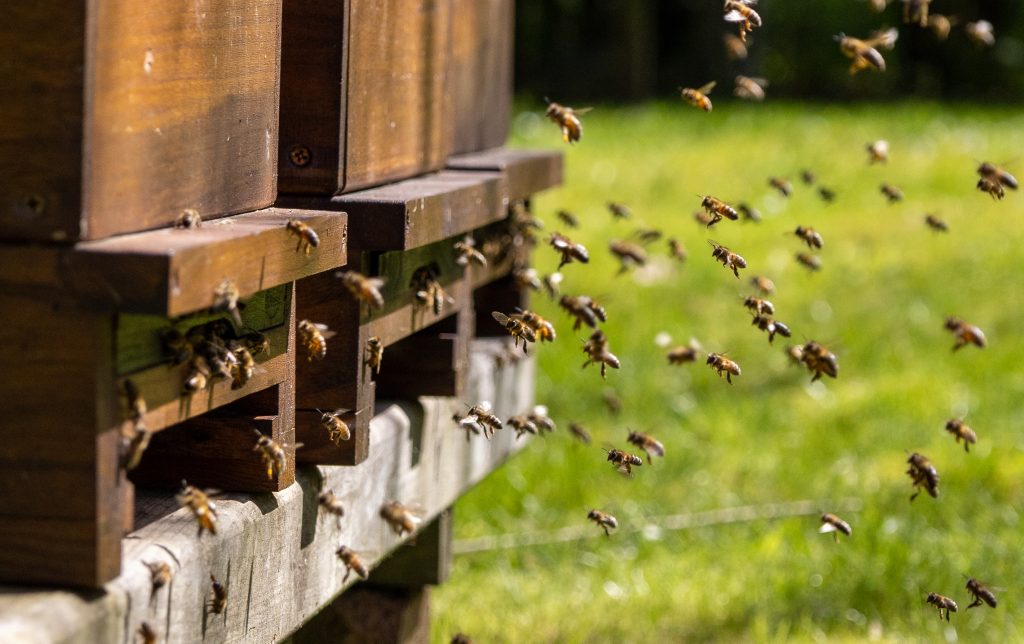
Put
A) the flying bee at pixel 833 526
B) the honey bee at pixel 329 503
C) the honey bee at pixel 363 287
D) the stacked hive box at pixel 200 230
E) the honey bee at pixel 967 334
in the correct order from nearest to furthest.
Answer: the stacked hive box at pixel 200 230 → the honey bee at pixel 363 287 → the honey bee at pixel 329 503 → the flying bee at pixel 833 526 → the honey bee at pixel 967 334

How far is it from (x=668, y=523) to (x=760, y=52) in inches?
500

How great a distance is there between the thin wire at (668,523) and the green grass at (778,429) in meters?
0.03

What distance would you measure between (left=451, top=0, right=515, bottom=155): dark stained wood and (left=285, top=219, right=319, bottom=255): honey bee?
103 centimetres

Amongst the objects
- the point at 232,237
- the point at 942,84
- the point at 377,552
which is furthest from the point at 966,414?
the point at 942,84

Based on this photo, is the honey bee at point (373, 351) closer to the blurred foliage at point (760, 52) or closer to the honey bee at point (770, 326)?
the honey bee at point (770, 326)

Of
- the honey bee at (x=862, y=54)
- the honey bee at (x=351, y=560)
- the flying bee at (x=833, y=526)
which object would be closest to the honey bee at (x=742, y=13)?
the honey bee at (x=862, y=54)

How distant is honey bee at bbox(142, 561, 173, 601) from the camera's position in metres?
1.61

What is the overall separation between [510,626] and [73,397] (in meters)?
2.27

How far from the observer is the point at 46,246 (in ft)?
4.90

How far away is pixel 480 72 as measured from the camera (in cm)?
320

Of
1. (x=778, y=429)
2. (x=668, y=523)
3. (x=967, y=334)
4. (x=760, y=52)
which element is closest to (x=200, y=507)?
(x=967, y=334)

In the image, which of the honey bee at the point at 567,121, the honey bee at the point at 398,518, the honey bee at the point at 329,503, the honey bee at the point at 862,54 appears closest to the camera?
the honey bee at the point at 329,503

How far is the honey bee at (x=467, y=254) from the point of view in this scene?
2.57m

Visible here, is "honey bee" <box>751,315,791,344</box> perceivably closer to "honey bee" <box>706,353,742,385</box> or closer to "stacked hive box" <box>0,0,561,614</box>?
"honey bee" <box>706,353,742,385</box>
